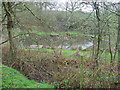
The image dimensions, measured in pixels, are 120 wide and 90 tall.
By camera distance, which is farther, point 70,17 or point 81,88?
point 70,17

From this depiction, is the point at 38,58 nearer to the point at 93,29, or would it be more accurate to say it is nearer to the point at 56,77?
the point at 56,77

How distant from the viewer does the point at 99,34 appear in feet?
13.3

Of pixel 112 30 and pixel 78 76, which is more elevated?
pixel 112 30

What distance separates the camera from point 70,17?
5.42 metres

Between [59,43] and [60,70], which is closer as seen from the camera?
[60,70]

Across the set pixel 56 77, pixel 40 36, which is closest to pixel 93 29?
pixel 56 77

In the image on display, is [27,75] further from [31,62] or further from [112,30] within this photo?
[112,30]

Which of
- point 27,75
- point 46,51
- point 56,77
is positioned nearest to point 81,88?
point 56,77

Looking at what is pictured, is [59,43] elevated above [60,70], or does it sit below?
above

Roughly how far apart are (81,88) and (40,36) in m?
2.89

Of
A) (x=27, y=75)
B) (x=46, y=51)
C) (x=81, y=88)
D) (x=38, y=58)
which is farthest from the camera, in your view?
(x=46, y=51)

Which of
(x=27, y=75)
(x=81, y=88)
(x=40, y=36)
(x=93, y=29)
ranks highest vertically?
(x=93, y=29)

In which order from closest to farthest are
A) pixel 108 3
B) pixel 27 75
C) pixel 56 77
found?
pixel 108 3
pixel 56 77
pixel 27 75

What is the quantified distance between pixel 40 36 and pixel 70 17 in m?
1.30
